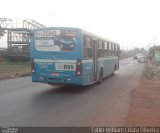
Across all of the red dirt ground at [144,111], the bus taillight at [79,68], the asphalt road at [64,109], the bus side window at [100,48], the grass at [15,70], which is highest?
the bus side window at [100,48]

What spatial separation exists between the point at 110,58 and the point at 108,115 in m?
14.2

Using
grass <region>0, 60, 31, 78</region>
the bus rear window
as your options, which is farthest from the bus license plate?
grass <region>0, 60, 31, 78</region>

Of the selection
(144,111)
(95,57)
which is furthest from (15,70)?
(144,111)

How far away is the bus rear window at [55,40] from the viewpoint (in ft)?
50.6

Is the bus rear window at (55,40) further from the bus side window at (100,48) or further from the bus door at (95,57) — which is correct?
the bus side window at (100,48)

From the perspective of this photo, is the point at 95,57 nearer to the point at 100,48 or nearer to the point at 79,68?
the point at 100,48

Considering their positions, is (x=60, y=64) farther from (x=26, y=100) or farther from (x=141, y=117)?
(x=141, y=117)

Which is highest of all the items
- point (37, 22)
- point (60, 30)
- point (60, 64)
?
point (37, 22)

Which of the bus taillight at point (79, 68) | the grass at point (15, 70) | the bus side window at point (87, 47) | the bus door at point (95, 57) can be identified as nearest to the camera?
the bus taillight at point (79, 68)

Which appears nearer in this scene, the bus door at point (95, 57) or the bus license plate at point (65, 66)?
the bus license plate at point (65, 66)

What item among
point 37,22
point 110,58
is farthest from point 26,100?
point 37,22

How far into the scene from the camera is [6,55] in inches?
1956

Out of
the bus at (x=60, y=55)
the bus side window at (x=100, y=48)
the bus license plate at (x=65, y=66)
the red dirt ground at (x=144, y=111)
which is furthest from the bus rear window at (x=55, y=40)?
the bus side window at (x=100, y=48)

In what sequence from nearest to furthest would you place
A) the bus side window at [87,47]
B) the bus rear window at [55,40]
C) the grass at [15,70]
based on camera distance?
the bus rear window at [55,40] < the bus side window at [87,47] < the grass at [15,70]
